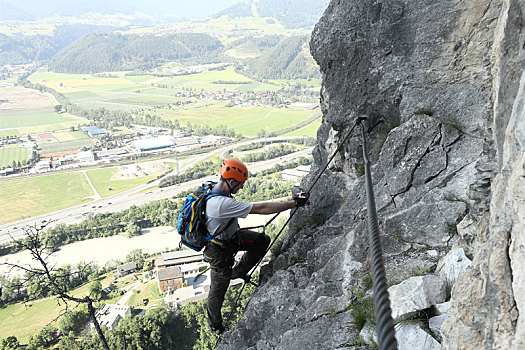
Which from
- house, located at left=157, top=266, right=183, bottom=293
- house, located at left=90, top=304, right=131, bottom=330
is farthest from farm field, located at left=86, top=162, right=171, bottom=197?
house, located at left=90, top=304, right=131, bottom=330

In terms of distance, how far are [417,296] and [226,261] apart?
Result: 3.01m

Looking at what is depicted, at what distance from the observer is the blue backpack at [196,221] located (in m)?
5.27

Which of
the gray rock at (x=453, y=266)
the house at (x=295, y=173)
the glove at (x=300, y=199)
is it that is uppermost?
the glove at (x=300, y=199)

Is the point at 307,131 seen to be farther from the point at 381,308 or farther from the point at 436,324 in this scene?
the point at 381,308

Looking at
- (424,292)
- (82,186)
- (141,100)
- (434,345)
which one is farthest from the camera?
(141,100)

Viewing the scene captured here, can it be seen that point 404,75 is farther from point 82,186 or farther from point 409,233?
point 82,186

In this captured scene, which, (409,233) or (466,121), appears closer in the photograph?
(409,233)

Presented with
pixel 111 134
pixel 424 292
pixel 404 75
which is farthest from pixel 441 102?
pixel 111 134

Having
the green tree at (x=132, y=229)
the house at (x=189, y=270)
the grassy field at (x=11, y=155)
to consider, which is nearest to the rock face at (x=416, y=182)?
the house at (x=189, y=270)

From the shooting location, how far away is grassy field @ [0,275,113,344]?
32.8 metres

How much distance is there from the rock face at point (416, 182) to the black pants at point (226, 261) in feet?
1.42

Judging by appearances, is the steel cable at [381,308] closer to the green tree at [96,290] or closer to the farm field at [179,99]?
the green tree at [96,290]

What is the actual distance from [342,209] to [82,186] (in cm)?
7914

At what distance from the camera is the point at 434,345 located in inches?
125
